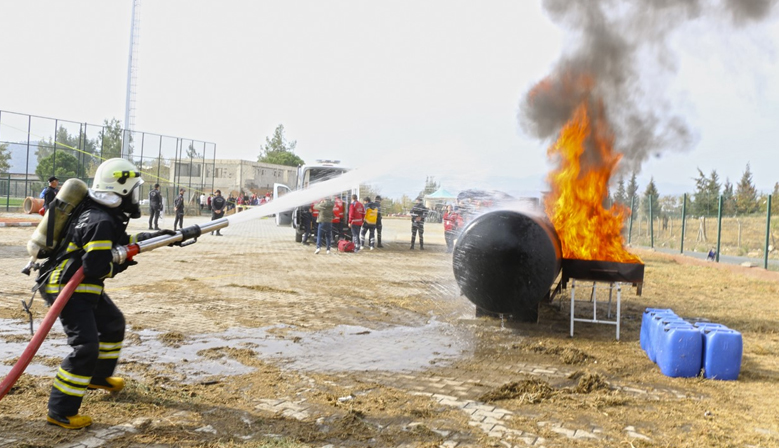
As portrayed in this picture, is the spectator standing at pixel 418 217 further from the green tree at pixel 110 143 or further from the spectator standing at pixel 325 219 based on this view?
the green tree at pixel 110 143

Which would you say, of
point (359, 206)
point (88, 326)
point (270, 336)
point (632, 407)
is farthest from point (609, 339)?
point (359, 206)

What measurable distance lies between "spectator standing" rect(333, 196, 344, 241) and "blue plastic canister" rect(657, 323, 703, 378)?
13.6m

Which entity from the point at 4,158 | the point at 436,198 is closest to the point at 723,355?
the point at 436,198

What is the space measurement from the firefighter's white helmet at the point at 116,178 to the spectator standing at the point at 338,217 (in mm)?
14128

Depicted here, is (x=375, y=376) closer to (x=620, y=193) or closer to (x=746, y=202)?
(x=620, y=193)

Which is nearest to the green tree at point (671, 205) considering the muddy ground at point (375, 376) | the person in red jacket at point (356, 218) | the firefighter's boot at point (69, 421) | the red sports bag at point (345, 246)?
the muddy ground at point (375, 376)

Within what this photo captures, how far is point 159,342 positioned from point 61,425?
2.66 meters

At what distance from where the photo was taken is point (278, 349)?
6.81m

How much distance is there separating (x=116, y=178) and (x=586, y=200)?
6.30 meters

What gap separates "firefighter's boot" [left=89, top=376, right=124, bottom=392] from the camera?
16.1ft

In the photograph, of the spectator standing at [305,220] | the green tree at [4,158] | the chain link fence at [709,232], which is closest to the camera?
the chain link fence at [709,232]

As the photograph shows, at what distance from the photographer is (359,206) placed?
779 inches

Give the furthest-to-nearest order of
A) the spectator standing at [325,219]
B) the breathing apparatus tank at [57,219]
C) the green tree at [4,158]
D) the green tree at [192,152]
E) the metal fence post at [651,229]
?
the green tree at [192,152] < the green tree at [4,158] < the metal fence post at [651,229] < the spectator standing at [325,219] < the breathing apparatus tank at [57,219]

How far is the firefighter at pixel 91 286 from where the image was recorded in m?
4.28
